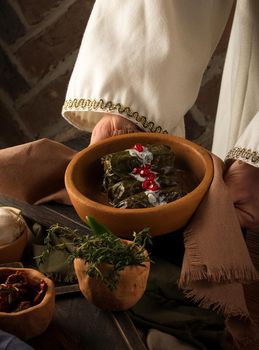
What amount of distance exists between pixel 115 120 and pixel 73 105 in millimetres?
102

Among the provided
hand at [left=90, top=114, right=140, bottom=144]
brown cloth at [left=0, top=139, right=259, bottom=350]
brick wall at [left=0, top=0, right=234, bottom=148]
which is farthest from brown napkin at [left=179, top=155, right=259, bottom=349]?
brick wall at [left=0, top=0, right=234, bottom=148]

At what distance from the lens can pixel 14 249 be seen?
0.73 m

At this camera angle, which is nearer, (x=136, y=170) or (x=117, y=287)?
(x=117, y=287)

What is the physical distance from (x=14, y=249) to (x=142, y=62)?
41 cm

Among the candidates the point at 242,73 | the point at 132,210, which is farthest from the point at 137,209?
the point at 242,73

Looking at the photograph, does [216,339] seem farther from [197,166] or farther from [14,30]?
[14,30]

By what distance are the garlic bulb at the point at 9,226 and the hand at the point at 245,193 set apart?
0.30m

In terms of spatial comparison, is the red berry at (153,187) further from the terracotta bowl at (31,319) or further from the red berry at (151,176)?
the terracotta bowl at (31,319)

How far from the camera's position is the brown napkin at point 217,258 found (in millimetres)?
696

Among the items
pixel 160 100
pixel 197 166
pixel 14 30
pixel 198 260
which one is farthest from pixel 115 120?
pixel 14 30

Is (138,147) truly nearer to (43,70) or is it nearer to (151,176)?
(151,176)

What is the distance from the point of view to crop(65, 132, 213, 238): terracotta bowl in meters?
0.67

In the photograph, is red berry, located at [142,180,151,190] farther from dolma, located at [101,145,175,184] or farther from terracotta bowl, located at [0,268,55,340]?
terracotta bowl, located at [0,268,55,340]

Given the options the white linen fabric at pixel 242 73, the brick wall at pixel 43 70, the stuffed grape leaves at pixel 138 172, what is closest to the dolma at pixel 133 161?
the stuffed grape leaves at pixel 138 172
